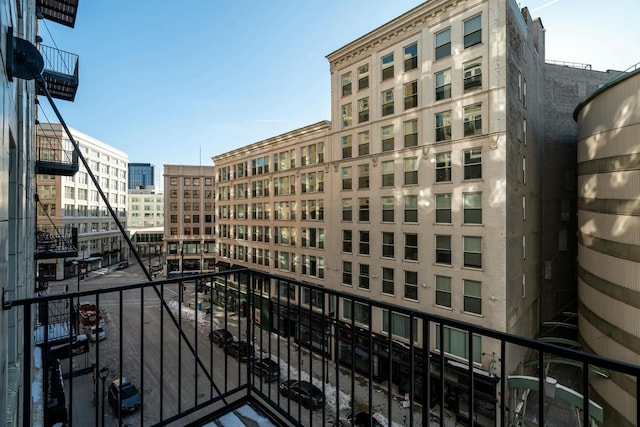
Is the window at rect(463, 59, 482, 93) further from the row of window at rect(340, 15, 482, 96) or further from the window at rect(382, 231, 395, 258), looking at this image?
the window at rect(382, 231, 395, 258)

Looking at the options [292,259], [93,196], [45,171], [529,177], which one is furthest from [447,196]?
[93,196]

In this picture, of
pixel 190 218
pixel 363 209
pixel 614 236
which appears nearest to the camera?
pixel 614 236

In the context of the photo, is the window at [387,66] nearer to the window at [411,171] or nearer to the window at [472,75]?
the window at [472,75]

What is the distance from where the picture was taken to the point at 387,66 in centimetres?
1792

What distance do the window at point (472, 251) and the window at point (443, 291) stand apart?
4.26 ft

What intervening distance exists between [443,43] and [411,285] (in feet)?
41.3

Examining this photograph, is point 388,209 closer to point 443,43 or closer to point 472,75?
point 472,75

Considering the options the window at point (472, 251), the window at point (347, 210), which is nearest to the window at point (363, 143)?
the window at point (347, 210)

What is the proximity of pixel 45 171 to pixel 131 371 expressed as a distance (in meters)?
11.6

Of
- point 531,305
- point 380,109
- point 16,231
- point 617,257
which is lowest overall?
point 531,305

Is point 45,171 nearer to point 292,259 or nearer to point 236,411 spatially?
point 236,411

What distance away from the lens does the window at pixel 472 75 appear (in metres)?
14.3

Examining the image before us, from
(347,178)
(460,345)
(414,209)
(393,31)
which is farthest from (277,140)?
(460,345)

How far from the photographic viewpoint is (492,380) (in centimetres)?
1327
